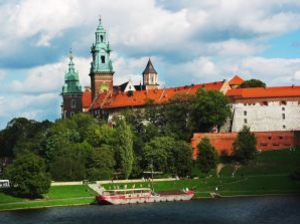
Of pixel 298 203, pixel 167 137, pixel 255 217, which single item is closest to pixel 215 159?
pixel 167 137

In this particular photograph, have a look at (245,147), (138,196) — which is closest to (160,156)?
(245,147)

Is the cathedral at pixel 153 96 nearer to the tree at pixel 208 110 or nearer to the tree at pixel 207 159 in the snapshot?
the tree at pixel 208 110

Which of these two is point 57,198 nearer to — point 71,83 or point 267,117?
point 267,117

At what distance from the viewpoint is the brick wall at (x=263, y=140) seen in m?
110

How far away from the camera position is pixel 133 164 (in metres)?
101

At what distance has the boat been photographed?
278ft

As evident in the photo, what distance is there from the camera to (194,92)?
130000 millimetres

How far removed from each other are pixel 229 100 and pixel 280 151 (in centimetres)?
1507

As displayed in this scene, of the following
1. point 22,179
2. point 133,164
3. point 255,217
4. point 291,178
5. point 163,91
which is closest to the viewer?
point 255,217

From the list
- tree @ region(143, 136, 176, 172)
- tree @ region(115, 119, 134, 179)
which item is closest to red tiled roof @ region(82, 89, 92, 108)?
tree @ region(115, 119, 134, 179)

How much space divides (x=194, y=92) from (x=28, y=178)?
5228 cm

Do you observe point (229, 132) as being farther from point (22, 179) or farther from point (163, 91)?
point (22, 179)

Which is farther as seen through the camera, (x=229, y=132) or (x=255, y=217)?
(x=229, y=132)

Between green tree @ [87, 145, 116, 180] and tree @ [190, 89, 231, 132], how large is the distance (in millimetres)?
17968
